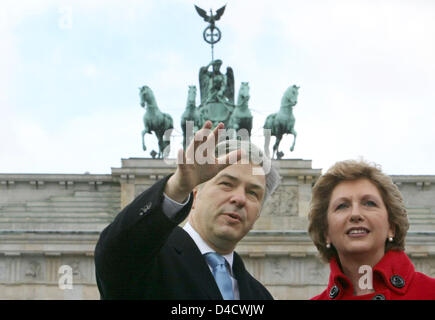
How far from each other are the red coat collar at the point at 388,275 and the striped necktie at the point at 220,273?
15.4 inches

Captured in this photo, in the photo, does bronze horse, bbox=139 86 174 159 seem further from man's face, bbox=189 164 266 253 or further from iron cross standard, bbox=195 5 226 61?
man's face, bbox=189 164 266 253

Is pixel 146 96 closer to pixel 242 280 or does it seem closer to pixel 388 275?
pixel 242 280

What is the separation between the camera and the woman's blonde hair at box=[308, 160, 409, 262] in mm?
4086

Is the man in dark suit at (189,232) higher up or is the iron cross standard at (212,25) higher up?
the iron cross standard at (212,25)

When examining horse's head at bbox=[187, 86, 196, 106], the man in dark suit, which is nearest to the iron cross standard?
horse's head at bbox=[187, 86, 196, 106]

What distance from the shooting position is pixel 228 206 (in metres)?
3.94

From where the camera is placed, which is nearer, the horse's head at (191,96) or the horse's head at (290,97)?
the horse's head at (191,96)

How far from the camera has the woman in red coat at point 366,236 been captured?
3.90 m

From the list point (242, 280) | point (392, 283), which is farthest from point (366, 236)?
point (242, 280)

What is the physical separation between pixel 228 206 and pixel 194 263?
0.25 meters

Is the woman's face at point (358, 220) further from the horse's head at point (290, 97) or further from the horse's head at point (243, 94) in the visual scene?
the horse's head at point (290, 97)

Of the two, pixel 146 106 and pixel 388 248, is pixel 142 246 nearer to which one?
pixel 388 248

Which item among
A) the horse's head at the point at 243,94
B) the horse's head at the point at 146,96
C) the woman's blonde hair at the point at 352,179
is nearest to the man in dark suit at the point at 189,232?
the woman's blonde hair at the point at 352,179
